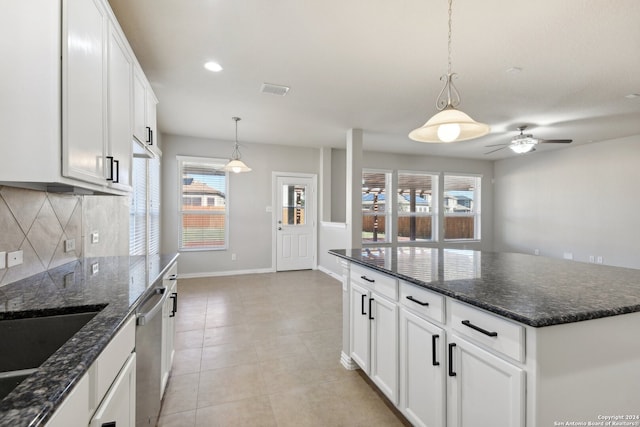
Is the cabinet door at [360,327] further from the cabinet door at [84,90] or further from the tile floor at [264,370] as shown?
the cabinet door at [84,90]

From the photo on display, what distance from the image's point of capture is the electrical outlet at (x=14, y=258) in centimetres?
142

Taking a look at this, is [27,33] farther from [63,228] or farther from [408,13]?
[408,13]

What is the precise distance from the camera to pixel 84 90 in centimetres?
140

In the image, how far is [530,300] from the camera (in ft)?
3.85

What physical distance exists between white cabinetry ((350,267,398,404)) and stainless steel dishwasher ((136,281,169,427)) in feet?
4.27

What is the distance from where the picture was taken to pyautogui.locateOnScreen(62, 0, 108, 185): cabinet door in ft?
4.09

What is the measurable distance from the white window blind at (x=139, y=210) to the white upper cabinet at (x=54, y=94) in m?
2.10

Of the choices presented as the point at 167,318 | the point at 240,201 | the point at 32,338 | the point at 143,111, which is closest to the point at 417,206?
the point at 240,201

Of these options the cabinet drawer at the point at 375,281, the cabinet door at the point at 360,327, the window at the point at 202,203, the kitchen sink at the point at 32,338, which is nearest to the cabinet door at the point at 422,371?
the cabinet drawer at the point at 375,281

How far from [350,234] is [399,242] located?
101 inches

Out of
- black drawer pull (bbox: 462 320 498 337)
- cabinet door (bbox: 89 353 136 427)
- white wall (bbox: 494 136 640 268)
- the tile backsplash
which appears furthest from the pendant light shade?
white wall (bbox: 494 136 640 268)

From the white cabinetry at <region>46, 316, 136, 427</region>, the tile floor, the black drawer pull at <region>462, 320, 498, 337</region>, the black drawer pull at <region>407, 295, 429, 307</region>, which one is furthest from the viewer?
the tile floor

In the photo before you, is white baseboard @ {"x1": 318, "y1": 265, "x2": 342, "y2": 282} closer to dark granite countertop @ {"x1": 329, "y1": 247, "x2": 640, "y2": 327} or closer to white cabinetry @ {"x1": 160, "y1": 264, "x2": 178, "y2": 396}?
dark granite countertop @ {"x1": 329, "y1": 247, "x2": 640, "y2": 327}

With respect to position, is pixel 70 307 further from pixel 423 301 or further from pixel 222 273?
pixel 222 273
